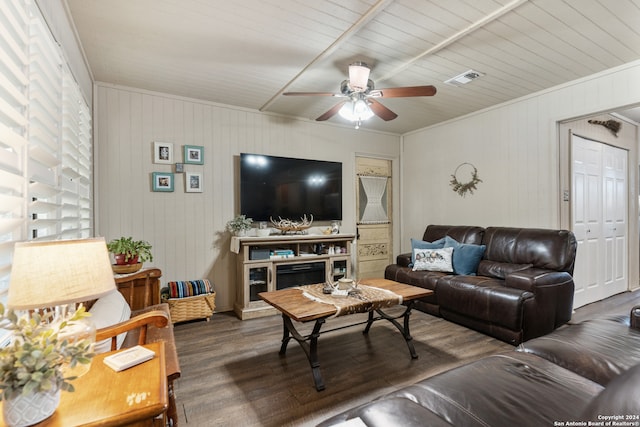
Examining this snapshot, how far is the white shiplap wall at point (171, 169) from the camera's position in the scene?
334cm

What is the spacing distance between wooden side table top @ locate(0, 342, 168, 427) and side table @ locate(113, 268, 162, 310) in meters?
1.60

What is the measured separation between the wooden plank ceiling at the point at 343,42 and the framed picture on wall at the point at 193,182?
925 millimetres

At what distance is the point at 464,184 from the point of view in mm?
4441

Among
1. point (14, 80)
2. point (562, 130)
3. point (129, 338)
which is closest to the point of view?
point (14, 80)

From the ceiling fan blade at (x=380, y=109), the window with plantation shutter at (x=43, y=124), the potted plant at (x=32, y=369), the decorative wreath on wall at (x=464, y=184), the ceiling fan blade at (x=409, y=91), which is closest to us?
the potted plant at (x=32, y=369)

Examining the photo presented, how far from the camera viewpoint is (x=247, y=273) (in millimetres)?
3654

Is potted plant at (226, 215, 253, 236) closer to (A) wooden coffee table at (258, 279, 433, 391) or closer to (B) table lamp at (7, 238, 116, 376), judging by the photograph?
(A) wooden coffee table at (258, 279, 433, 391)

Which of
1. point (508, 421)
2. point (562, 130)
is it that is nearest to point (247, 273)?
point (508, 421)

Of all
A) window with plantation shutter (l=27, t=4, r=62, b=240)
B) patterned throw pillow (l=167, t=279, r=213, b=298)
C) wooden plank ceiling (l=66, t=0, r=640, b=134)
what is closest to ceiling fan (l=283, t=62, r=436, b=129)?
wooden plank ceiling (l=66, t=0, r=640, b=134)

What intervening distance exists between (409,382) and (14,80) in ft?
8.72

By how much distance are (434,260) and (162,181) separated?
10.8 ft

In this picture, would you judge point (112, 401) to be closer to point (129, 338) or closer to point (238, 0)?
point (129, 338)

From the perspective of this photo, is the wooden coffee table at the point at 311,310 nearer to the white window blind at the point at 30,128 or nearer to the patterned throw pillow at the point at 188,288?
the patterned throw pillow at the point at 188,288

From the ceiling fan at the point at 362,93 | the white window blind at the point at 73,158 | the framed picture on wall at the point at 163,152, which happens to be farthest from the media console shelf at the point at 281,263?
the ceiling fan at the point at 362,93
